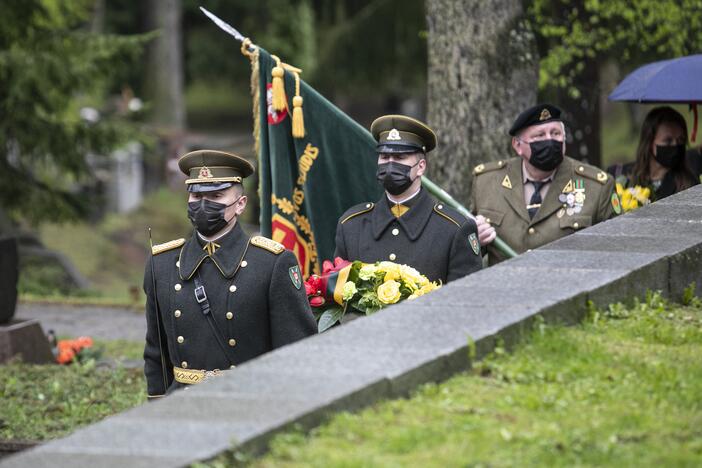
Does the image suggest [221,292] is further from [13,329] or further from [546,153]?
[13,329]

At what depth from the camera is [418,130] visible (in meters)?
7.30

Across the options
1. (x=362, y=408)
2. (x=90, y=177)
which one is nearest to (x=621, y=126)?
(x=90, y=177)

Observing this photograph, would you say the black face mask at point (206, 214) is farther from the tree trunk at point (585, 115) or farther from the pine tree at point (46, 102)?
the pine tree at point (46, 102)

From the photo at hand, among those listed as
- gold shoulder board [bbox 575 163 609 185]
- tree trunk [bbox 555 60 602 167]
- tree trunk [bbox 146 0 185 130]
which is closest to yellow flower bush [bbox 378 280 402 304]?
gold shoulder board [bbox 575 163 609 185]

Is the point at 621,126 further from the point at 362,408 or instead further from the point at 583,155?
the point at 362,408

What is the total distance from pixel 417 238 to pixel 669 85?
110 inches

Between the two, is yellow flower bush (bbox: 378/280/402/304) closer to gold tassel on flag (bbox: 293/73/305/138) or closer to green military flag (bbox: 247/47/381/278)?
green military flag (bbox: 247/47/381/278)

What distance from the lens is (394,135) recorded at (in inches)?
Result: 287

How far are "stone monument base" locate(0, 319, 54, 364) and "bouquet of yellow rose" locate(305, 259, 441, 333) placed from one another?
445 centimetres

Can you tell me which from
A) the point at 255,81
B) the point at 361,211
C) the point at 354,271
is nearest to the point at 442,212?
the point at 361,211

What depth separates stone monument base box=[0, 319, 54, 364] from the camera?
10.7 metres

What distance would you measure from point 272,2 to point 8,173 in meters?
21.6

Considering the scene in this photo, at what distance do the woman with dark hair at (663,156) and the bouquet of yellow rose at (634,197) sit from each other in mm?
123

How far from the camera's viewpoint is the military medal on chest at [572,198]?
790cm
